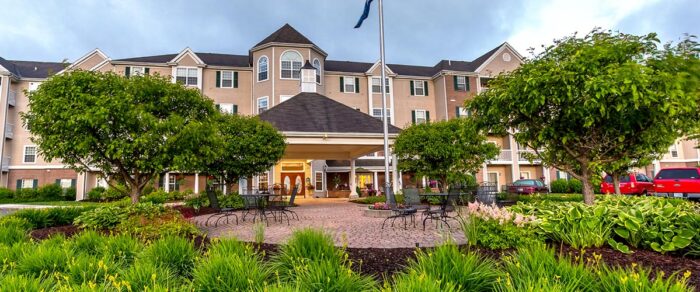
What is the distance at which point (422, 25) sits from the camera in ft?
88.0

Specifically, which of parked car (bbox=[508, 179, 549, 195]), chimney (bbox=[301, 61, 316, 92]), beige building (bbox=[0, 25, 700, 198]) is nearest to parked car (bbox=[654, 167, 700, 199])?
parked car (bbox=[508, 179, 549, 195])

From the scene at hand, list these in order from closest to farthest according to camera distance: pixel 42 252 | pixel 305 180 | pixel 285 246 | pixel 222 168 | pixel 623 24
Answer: pixel 42 252 → pixel 285 246 → pixel 623 24 → pixel 222 168 → pixel 305 180

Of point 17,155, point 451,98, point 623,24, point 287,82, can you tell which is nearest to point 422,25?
point 451,98

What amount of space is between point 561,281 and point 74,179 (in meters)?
34.7

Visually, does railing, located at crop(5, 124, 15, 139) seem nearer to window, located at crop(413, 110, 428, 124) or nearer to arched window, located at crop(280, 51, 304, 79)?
arched window, located at crop(280, 51, 304, 79)

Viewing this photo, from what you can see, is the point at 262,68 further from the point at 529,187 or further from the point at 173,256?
the point at 173,256

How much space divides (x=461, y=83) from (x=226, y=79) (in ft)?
64.5

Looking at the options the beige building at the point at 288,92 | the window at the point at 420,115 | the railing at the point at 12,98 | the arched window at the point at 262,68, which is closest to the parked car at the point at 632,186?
the beige building at the point at 288,92

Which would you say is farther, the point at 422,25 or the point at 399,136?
the point at 422,25

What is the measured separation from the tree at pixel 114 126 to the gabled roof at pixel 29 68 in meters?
26.1

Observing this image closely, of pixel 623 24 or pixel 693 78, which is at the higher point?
pixel 623 24

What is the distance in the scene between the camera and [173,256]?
4.21m

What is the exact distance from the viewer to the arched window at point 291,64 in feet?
90.8

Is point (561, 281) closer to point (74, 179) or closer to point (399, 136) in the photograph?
point (399, 136)
